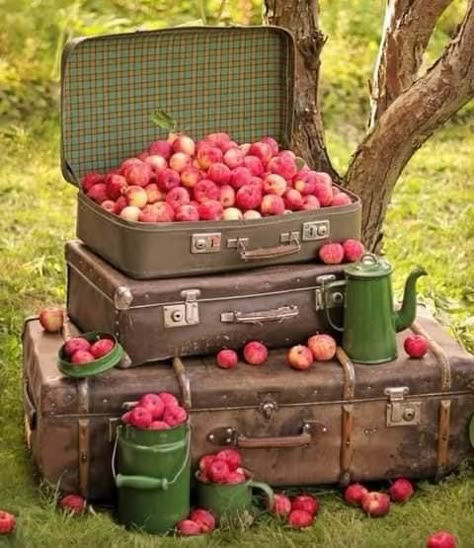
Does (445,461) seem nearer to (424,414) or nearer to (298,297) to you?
(424,414)

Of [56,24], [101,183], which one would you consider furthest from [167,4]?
[101,183]

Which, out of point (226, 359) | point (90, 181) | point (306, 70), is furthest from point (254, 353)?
point (306, 70)

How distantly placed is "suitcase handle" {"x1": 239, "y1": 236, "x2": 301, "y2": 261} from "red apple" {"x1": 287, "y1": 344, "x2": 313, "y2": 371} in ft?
1.10

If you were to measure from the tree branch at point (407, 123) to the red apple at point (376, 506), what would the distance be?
1.64 m

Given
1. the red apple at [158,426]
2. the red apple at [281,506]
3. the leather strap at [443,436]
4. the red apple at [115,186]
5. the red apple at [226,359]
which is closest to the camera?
the red apple at [158,426]

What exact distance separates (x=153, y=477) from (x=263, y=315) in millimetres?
730

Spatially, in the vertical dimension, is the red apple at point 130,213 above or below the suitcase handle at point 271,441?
above

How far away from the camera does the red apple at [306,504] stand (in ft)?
15.3

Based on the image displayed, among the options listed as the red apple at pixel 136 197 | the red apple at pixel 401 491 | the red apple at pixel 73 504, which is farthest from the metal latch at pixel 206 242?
the red apple at pixel 401 491

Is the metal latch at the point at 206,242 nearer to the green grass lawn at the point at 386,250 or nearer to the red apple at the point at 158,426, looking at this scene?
the red apple at the point at 158,426

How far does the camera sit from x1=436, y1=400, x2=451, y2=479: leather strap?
4.84 meters

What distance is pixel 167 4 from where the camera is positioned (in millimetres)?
10570

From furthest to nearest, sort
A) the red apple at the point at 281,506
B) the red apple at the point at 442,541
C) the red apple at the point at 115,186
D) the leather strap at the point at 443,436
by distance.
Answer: the red apple at the point at 115,186
the leather strap at the point at 443,436
the red apple at the point at 281,506
the red apple at the point at 442,541

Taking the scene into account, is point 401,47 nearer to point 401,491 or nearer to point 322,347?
point 322,347
